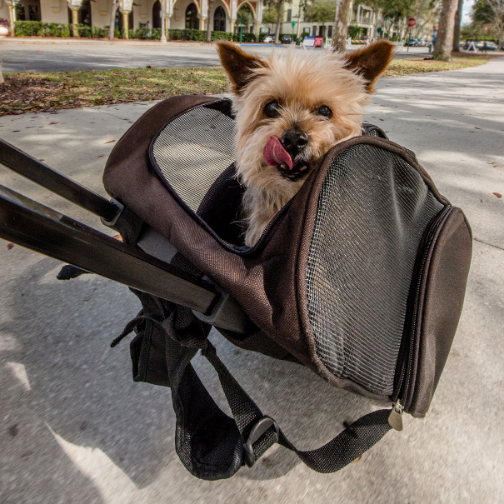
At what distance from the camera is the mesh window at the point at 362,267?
1094mm

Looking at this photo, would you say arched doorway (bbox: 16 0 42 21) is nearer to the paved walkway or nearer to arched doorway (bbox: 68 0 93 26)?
→ arched doorway (bbox: 68 0 93 26)

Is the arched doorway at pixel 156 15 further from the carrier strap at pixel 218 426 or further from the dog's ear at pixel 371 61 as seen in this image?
the carrier strap at pixel 218 426

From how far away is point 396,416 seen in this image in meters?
1.23

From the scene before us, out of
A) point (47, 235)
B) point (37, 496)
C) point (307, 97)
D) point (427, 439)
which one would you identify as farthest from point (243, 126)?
point (37, 496)

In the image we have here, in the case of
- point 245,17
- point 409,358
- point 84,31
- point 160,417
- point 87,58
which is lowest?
point 160,417

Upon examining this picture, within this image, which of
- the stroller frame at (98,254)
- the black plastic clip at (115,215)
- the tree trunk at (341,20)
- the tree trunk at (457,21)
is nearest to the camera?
the stroller frame at (98,254)

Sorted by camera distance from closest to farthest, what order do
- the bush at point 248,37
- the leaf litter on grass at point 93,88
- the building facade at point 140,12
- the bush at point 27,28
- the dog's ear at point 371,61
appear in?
the dog's ear at point 371,61 → the leaf litter on grass at point 93,88 → the bush at point 27,28 → the building facade at point 140,12 → the bush at point 248,37

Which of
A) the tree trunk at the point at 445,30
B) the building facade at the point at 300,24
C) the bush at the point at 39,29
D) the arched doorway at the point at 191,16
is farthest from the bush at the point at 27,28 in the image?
the building facade at the point at 300,24

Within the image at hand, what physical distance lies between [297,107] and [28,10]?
151 feet

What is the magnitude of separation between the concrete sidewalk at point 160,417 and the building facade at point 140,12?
36.6 meters

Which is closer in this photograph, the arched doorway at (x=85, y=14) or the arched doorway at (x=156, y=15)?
the arched doorway at (x=85, y=14)

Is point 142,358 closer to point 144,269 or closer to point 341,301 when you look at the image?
point 144,269

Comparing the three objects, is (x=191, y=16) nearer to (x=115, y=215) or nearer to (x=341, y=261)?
(x=115, y=215)

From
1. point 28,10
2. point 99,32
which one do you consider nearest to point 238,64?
point 99,32
